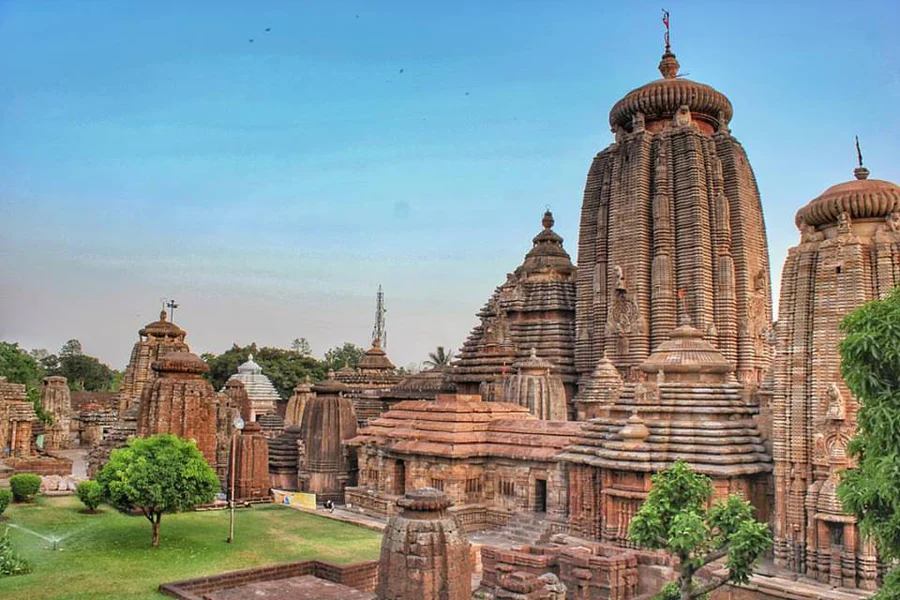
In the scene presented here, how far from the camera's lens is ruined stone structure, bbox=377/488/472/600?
10.1 m

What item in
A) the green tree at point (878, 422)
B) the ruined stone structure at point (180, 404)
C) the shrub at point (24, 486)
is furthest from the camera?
the ruined stone structure at point (180, 404)

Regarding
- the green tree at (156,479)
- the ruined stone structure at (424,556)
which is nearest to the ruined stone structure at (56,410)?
the green tree at (156,479)

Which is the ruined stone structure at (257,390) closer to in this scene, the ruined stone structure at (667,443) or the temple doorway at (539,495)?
the temple doorway at (539,495)

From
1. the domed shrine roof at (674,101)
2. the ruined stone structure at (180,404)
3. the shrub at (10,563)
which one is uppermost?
the domed shrine roof at (674,101)

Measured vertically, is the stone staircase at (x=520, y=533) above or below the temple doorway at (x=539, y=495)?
below

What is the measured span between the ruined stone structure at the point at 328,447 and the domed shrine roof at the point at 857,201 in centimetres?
1936

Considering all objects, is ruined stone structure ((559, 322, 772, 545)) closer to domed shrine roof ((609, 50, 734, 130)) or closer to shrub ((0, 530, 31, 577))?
shrub ((0, 530, 31, 577))

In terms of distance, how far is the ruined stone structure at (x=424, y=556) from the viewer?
10.1m

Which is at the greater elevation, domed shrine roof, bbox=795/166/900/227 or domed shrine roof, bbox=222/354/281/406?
domed shrine roof, bbox=795/166/900/227

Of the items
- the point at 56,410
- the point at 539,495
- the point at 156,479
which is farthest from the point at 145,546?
the point at 56,410

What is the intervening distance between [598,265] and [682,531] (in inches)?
914

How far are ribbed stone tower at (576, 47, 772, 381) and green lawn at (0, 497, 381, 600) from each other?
15.2 metres

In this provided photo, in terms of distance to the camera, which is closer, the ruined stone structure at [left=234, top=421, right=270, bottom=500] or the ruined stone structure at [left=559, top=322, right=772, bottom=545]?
the ruined stone structure at [left=559, top=322, right=772, bottom=545]

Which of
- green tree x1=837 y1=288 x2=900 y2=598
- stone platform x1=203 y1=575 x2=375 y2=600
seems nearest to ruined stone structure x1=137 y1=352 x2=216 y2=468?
stone platform x1=203 y1=575 x2=375 y2=600
